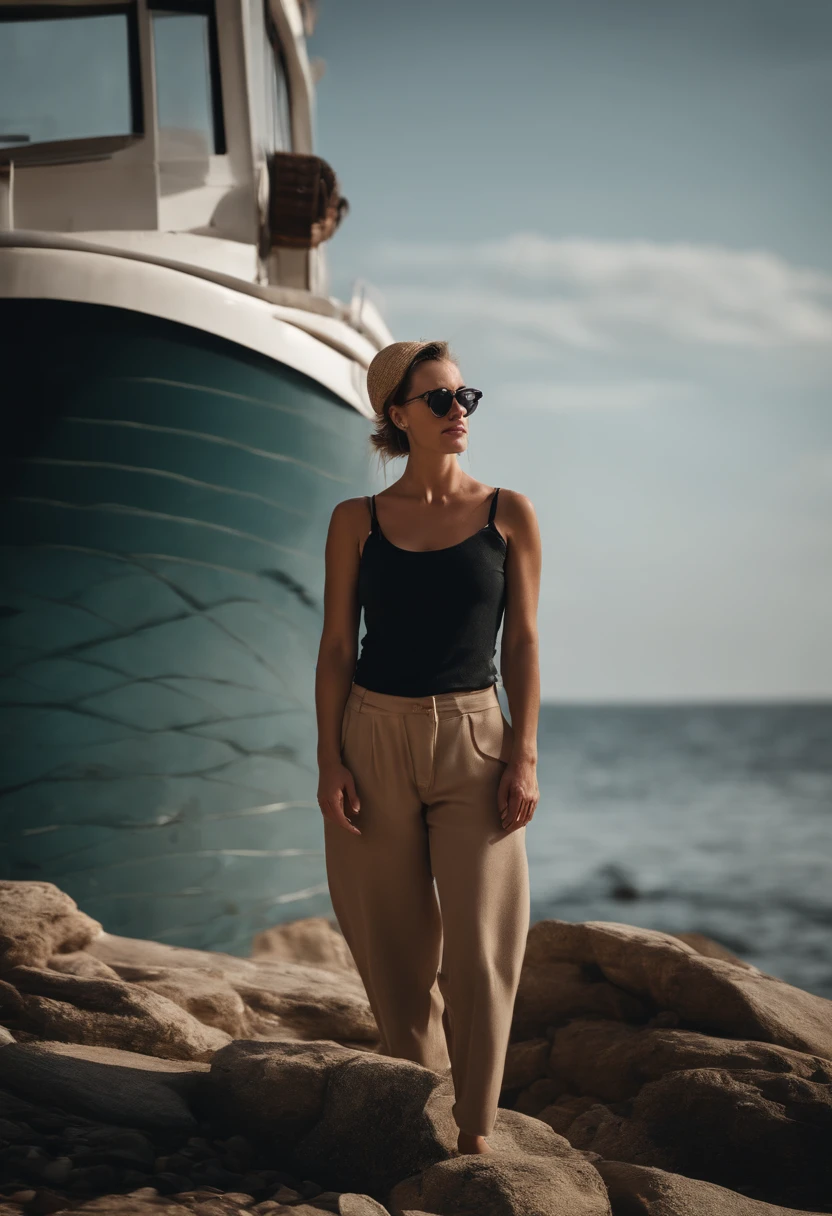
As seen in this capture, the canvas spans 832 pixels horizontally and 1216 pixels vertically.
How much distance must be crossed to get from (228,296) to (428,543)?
8.69 ft

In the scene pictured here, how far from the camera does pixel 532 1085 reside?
12.8ft

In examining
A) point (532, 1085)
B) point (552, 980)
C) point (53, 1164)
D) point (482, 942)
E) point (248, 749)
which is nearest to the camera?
point (53, 1164)

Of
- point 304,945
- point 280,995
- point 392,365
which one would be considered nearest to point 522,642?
point 392,365

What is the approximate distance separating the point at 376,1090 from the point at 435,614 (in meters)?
1.20

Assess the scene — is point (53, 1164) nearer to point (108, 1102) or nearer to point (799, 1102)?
point (108, 1102)

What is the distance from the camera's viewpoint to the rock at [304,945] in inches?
213

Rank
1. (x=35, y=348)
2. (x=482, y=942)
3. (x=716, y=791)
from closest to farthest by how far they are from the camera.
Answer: (x=482, y=942)
(x=35, y=348)
(x=716, y=791)

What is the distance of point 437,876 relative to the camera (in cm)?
289

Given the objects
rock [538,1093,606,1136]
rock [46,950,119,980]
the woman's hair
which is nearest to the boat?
rock [46,950,119,980]

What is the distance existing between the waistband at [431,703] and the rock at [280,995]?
1514 millimetres

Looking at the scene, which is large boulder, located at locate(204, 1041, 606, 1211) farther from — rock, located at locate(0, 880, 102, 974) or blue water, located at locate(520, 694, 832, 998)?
blue water, located at locate(520, 694, 832, 998)

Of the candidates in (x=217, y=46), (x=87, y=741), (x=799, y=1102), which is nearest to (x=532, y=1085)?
(x=799, y=1102)

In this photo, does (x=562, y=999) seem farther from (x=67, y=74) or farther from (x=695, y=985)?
(x=67, y=74)

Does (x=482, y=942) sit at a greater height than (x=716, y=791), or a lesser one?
greater
